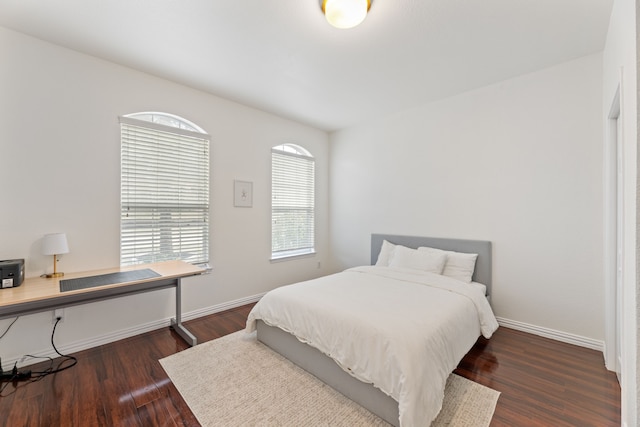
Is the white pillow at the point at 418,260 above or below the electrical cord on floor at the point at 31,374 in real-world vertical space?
above

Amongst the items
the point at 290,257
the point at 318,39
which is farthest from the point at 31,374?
the point at 318,39

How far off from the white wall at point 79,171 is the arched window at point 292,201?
796mm

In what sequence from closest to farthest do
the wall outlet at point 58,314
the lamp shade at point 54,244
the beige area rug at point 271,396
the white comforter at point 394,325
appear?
the white comforter at point 394,325, the beige area rug at point 271,396, the lamp shade at point 54,244, the wall outlet at point 58,314

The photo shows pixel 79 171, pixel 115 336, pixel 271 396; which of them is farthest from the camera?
pixel 115 336

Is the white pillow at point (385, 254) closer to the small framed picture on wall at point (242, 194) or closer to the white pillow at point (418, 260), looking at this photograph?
the white pillow at point (418, 260)

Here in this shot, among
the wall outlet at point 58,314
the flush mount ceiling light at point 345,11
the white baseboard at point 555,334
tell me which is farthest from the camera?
the white baseboard at point 555,334

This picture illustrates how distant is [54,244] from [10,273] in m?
0.32

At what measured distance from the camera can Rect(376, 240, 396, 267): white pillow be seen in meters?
3.71

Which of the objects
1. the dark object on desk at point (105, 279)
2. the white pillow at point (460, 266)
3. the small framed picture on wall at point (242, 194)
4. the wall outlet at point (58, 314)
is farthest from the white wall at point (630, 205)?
the wall outlet at point (58, 314)

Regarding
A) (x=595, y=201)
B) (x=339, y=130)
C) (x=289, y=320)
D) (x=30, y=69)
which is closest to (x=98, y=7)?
(x=30, y=69)

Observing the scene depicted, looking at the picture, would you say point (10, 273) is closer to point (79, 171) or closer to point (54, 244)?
point (54, 244)

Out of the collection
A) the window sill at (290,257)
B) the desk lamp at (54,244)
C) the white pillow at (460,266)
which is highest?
the desk lamp at (54,244)

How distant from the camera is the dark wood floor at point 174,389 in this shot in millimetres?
1676

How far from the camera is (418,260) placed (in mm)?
3242
